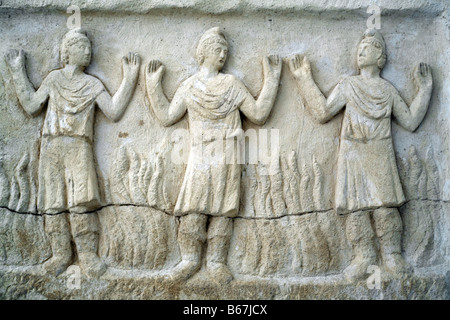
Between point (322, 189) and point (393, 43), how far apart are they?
1.20 meters

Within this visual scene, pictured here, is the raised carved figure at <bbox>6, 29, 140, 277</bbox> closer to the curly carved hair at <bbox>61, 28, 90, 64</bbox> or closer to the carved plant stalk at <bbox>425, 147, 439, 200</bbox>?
the curly carved hair at <bbox>61, 28, 90, 64</bbox>

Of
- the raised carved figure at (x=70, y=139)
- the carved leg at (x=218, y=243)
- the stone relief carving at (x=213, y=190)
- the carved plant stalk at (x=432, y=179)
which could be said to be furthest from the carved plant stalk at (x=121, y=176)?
the carved plant stalk at (x=432, y=179)

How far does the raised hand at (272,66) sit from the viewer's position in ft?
13.3

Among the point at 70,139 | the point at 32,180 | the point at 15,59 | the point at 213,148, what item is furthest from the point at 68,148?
the point at 213,148

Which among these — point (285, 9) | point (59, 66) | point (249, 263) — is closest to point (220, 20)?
point (285, 9)

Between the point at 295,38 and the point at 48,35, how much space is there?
1.77 metres

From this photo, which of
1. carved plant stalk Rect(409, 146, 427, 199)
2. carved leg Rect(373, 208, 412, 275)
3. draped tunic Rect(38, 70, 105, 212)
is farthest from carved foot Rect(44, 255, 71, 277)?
carved plant stalk Rect(409, 146, 427, 199)

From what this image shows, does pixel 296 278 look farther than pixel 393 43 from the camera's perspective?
No

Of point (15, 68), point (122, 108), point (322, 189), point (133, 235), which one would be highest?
point (15, 68)

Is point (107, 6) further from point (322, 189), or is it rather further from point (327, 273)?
point (327, 273)

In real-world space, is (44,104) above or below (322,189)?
above

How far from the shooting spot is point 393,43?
4211mm

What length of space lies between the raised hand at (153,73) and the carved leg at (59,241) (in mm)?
1082

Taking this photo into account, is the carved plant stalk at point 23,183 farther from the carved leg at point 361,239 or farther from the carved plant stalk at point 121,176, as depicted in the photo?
the carved leg at point 361,239
